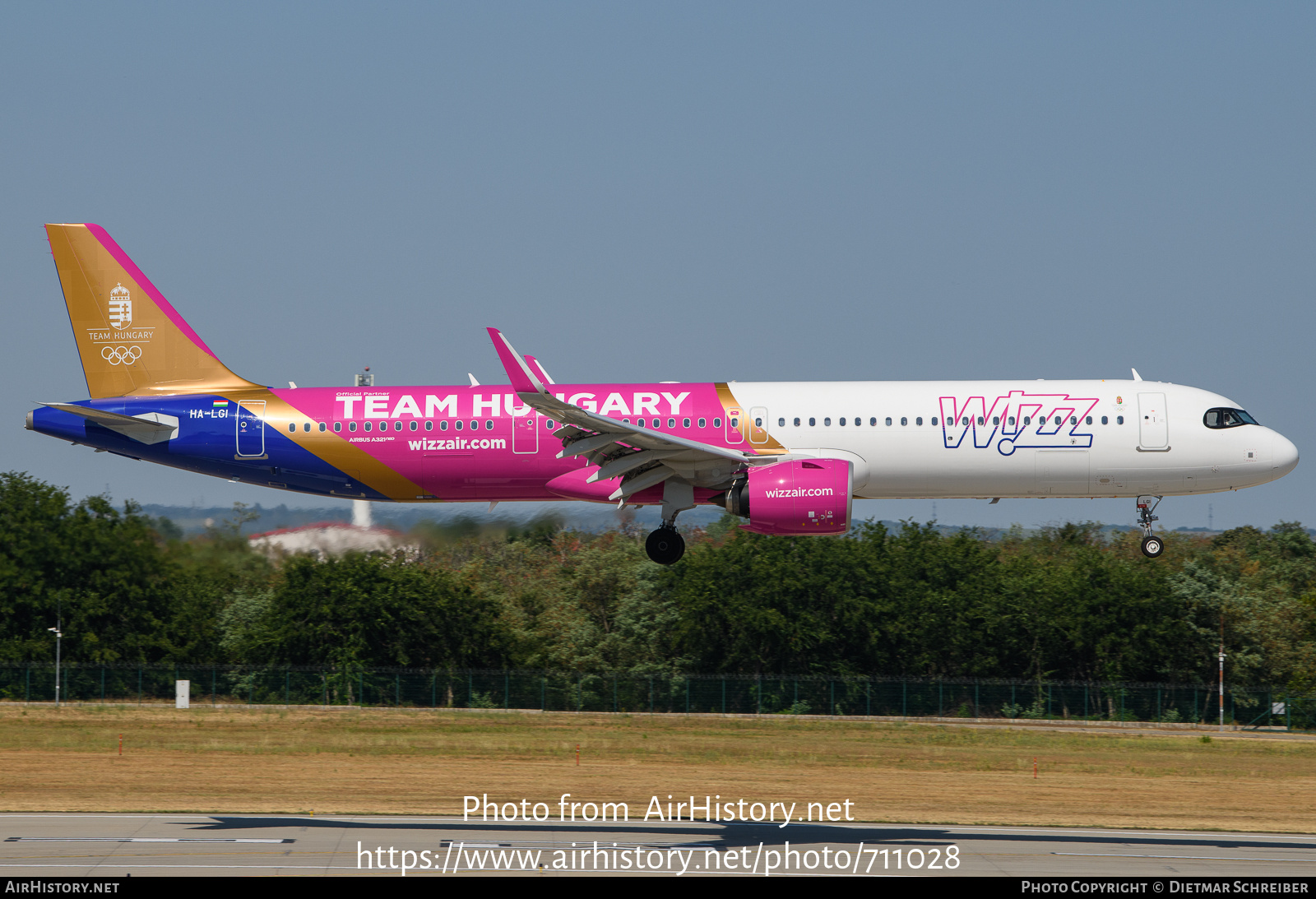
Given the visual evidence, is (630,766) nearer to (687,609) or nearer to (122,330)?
(122,330)

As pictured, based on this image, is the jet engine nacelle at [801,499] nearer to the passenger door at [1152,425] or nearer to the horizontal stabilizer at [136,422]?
the passenger door at [1152,425]

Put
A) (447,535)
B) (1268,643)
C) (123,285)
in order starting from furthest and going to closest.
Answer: (1268,643) → (447,535) → (123,285)


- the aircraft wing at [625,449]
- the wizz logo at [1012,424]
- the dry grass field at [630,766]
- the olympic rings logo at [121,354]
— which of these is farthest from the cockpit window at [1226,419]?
the olympic rings logo at [121,354]

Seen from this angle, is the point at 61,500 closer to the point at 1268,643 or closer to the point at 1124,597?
the point at 1124,597

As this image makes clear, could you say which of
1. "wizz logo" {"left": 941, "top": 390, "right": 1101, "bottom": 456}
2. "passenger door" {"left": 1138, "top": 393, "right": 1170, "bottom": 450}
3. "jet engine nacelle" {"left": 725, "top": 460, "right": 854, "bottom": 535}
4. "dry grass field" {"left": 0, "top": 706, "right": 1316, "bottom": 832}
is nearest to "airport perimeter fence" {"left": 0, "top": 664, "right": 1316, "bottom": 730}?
"dry grass field" {"left": 0, "top": 706, "right": 1316, "bottom": 832}

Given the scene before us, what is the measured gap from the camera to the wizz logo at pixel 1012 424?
3119 centimetres

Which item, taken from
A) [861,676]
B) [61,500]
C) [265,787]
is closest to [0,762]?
[265,787]

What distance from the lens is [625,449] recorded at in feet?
99.8

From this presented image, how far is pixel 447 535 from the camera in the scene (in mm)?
38562

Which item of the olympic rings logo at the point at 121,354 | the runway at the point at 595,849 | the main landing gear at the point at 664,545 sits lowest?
the runway at the point at 595,849

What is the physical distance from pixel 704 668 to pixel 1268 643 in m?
29.3

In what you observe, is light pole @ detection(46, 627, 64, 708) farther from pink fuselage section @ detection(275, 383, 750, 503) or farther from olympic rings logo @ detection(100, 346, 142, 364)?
pink fuselage section @ detection(275, 383, 750, 503)

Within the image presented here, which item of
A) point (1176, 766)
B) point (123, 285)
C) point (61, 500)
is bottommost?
point (1176, 766)

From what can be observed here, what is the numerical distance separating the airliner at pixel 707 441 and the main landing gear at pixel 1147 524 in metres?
0.05
